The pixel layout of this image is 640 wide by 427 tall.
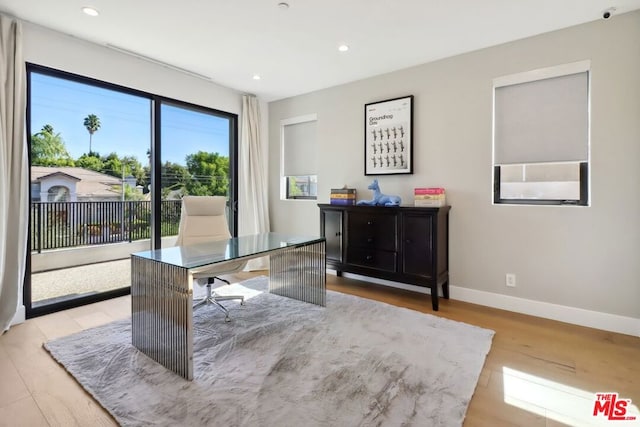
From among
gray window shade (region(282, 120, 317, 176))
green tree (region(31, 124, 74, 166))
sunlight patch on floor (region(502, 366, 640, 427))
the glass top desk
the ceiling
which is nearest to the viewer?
sunlight patch on floor (region(502, 366, 640, 427))

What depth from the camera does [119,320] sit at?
2.71 m

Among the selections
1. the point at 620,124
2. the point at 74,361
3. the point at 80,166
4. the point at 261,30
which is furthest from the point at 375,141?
the point at 74,361

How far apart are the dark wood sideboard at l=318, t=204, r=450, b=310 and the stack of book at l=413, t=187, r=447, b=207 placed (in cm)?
10

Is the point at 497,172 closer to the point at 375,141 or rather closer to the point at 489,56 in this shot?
the point at 489,56

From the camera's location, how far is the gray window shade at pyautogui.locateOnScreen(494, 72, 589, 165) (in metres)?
2.66

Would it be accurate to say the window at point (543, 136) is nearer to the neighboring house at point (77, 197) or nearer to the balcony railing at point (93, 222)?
the balcony railing at point (93, 222)

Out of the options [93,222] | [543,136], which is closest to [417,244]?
[543,136]

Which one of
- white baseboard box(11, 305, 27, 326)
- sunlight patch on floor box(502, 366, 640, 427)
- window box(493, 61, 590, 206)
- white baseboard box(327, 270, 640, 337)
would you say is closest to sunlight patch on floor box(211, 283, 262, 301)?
white baseboard box(11, 305, 27, 326)

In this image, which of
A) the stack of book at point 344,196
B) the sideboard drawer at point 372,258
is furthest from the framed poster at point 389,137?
the sideboard drawer at point 372,258

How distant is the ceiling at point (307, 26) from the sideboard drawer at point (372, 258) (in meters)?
2.05

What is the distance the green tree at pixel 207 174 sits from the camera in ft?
13.4

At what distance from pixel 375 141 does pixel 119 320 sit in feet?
10.4

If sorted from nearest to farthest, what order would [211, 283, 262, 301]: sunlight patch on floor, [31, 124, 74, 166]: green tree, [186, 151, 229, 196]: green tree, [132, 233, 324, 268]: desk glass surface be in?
[132, 233, 324, 268]: desk glass surface
[31, 124, 74, 166]: green tree
[211, 283, 262, 301]: sunlight patch on floor
[186, 151, 229, 196]: green tree

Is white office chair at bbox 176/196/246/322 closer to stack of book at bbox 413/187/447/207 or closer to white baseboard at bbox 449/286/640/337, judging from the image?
stack of book at bbox 413/187/447/207
